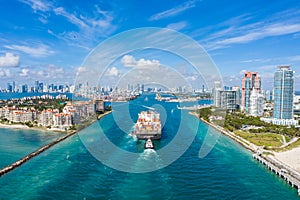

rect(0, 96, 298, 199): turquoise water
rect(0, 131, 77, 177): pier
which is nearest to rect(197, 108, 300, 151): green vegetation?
rect(0, 96, 298, 199): turquoise water

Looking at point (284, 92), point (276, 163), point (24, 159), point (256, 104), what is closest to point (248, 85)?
point (256, 104)

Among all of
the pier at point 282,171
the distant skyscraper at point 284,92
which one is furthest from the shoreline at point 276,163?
the distant skyscraper at point 284,92

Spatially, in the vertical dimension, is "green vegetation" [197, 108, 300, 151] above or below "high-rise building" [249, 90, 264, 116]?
below

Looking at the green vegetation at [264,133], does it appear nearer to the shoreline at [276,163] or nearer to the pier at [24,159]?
the shoreline at [276,163]

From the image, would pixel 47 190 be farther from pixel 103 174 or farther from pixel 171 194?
pixel 171 194

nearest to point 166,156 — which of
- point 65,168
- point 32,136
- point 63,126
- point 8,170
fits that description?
point 65,168

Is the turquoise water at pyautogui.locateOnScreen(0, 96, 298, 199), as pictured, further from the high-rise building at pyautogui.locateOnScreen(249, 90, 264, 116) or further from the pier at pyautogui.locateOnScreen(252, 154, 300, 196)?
the high-rise building at pyautogui.locateOnScreen(249, 90, 264, 116)
